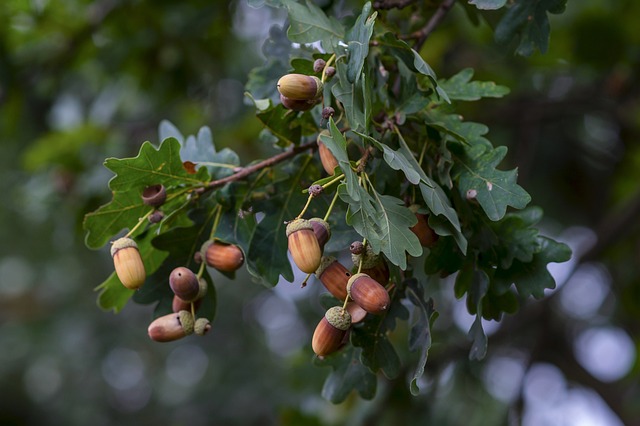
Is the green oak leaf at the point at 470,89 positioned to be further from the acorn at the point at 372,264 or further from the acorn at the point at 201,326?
the acorn at the point at 201,326

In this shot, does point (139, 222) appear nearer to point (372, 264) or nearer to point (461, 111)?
point (372, 264)

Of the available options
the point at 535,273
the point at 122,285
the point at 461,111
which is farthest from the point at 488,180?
the point at 461,111

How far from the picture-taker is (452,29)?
311cm

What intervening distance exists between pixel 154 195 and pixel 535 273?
64 centimetres

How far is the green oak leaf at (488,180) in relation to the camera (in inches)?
47.3

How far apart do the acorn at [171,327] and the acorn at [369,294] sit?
1.03 feet

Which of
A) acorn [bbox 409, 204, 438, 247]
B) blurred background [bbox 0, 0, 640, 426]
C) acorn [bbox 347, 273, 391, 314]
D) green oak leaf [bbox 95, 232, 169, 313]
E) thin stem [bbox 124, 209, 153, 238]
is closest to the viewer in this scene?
acorn [bbox 347, 273, 391, 314]

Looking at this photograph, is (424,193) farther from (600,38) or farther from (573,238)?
(573,238)

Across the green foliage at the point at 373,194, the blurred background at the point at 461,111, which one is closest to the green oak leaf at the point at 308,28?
the green foliage at the point at 373,194

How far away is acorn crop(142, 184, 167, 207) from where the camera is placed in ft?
4.37

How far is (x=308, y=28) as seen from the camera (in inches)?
51.1

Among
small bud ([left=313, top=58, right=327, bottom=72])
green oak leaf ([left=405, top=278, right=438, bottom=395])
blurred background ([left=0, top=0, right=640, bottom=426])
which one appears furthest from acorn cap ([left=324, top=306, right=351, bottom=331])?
blurred background ([left=0, top=0, right=640, bottom=426])

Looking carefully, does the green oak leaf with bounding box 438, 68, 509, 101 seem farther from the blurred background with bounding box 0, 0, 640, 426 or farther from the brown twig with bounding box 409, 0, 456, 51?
the blurred background with bounding box 0, 0, 640, 426

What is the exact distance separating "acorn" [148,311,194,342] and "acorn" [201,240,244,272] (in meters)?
0.10
